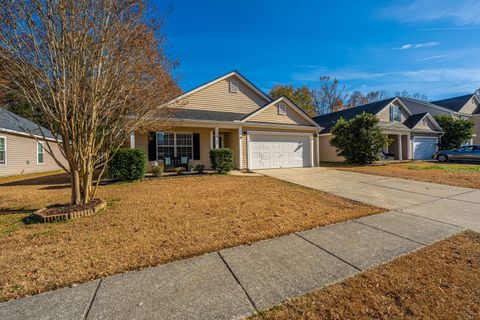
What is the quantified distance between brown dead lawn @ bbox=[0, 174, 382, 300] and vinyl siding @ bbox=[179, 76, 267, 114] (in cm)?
823

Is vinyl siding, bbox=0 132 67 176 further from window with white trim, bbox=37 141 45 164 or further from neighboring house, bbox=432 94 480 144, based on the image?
neighboring house, bbox=432 94 480 144

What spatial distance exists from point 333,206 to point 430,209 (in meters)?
2.18

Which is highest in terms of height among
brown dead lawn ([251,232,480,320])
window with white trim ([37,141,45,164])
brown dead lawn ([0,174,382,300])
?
window with white trim ([37,141,45,164])

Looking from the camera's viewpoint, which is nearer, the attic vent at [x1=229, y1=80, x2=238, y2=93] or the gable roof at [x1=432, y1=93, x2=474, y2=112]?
the attic vent at [x1=229, y1=80, x2=238, y2=93]

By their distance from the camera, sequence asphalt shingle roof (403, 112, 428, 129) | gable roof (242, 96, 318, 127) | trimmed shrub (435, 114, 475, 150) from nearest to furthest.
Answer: gable roof (242, 96, 318, 127), asphalt shingle roof (403, 112, 428, 129), trimmed shrub (435, 114, 475, 150)

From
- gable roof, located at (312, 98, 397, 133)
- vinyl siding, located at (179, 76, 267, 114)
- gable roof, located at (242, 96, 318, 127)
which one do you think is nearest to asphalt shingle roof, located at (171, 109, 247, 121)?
vinyl siding, located at (179, 76, 267, 114)

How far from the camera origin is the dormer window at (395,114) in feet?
66.9

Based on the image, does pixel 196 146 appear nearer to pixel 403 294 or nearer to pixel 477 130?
pixel 403 294

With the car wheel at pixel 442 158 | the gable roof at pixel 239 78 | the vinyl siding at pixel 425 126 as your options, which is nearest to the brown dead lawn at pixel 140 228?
the gable roof at pixel 239 78

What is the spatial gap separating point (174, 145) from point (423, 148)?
905 inches

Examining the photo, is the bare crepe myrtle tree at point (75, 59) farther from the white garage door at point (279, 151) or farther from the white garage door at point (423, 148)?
the white garage door at point (423, 148)

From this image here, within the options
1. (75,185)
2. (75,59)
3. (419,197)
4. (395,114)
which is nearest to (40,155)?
(75,185)

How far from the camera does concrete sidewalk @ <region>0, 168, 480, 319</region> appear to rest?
2.05 m

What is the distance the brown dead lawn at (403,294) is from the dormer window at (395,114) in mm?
21376
